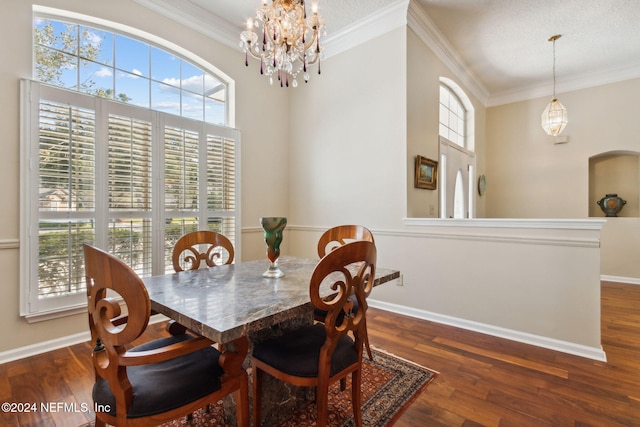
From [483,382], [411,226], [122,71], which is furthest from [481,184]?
[122,71]

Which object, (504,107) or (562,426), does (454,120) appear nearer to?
(504,107)

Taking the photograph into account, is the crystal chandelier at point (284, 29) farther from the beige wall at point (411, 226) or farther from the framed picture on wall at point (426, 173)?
the framed picture on wall at point (426, 173)

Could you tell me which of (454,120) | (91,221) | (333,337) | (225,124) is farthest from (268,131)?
(333,337)

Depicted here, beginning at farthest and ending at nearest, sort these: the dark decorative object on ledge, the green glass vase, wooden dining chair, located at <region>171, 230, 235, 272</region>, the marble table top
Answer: the dark decorative object on ledge < wooden dining chair, located at <region>171, 230, 235, 272</region> < the green glass vase < the marble table top

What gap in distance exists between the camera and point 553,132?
4156 mm

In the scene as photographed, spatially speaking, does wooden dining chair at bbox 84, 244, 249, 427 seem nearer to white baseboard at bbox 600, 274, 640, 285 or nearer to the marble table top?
the marble table top

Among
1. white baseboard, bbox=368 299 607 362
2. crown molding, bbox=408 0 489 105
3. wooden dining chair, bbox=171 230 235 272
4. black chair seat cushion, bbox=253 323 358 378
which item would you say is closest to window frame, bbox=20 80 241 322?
wooden dining chair, bbox=171 230 235 272

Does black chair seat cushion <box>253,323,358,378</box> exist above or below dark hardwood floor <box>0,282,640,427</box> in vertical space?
above

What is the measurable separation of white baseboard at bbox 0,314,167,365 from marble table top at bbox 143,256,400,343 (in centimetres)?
152

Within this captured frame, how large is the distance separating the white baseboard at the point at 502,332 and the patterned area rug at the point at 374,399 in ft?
3.20

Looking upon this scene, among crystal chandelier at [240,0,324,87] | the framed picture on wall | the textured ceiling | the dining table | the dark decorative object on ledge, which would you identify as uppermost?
the textured ceiling

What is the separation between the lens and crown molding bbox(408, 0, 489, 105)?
3.20m

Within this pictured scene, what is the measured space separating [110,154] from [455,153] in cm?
421

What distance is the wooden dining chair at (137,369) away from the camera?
3.08 ft
